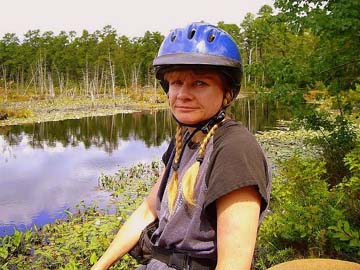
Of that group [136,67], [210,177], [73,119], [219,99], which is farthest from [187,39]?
[136,67]

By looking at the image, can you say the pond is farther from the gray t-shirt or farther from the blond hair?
the gray t-shirt

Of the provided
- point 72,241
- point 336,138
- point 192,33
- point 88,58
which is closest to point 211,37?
point 192,33

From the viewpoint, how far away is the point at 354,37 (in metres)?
7.02

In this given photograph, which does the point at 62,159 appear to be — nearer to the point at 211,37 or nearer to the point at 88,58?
the point at 211,37

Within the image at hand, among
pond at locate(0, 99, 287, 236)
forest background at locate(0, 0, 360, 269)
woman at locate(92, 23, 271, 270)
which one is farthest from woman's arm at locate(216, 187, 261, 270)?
pond at locate(0, 99, 287, 236)

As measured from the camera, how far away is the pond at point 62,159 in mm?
10609

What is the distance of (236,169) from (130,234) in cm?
94

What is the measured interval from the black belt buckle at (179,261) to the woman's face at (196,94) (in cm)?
58

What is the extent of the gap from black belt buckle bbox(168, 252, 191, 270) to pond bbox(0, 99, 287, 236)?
2448 millimetres

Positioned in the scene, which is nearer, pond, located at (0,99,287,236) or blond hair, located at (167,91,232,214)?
blond hair, located at (167,91,232,214)

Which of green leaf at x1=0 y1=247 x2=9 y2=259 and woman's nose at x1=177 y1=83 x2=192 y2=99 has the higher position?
woman's nose at x1=177 y1=83 x2=192 y2=99

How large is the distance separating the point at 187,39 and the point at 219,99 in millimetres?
307

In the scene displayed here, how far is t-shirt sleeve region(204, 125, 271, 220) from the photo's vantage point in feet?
4.61

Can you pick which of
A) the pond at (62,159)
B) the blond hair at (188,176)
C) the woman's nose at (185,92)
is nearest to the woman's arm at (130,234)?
the blond hair at (188,176)
